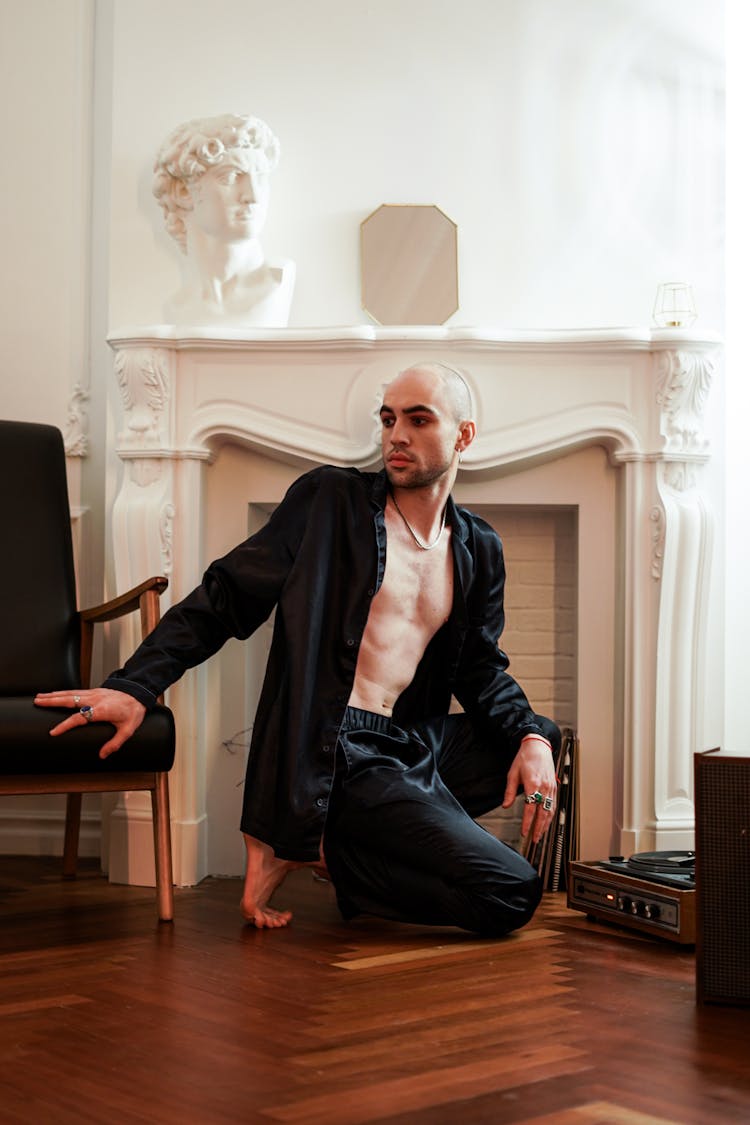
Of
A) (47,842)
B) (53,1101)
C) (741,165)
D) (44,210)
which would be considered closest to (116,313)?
(44,210)

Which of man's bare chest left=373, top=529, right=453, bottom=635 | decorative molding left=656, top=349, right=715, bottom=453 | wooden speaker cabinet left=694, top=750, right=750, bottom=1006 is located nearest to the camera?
wooden speaker cabinet left=694, top=750, right=750, bottom=1006

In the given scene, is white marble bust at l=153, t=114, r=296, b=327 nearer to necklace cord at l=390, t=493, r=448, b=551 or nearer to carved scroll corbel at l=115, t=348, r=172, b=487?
carved scroll corbel at l=115, t=348, r=172, b=487

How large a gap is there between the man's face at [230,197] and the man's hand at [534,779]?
1513 millimetres

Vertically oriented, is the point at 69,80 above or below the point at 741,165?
above

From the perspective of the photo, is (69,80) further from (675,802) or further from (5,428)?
(675,802)

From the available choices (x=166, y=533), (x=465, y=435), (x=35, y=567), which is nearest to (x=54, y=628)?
(x=35, y=567)

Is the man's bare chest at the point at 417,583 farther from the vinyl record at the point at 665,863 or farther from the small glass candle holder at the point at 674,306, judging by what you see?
the small glass candle holder at the point at 674,306

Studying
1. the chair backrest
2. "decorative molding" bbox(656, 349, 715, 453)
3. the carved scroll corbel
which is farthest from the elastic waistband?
"decorative molding" bbox(656, 349, 715, 453)

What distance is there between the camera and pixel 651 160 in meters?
3.69

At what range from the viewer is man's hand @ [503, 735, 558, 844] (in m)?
2.83

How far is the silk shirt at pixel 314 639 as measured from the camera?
2.81 metres

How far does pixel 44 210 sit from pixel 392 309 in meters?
1.07

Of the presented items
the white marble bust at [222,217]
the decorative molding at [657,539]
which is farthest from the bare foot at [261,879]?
the white marble bust at [222,217]

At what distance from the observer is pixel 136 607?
3.17 meters
